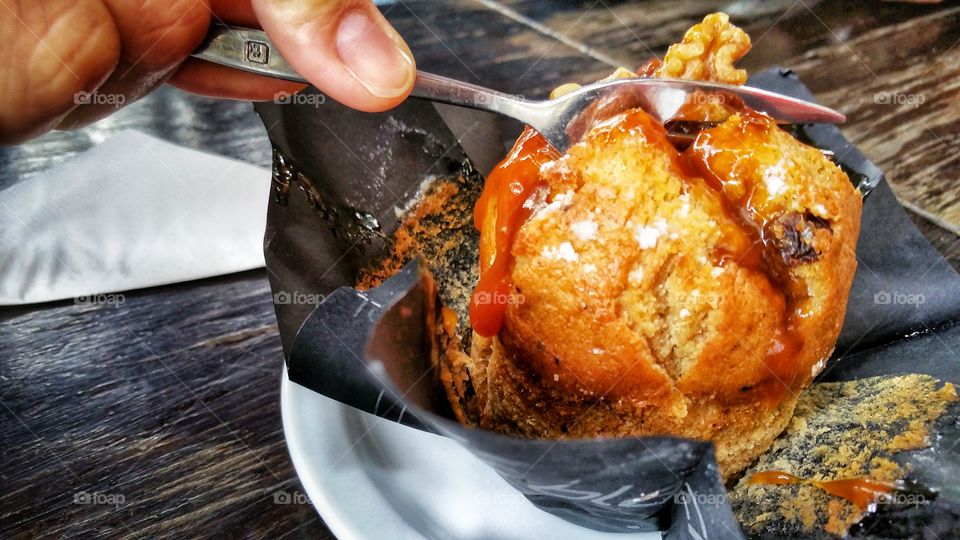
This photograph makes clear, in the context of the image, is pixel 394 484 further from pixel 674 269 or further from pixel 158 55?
pixel 158 55

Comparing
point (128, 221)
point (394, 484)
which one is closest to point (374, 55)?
point (394, 484)

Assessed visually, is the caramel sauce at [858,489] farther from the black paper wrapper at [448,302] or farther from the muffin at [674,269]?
the muffin at [674,269]

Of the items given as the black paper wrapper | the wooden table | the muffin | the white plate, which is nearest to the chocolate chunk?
the muffin

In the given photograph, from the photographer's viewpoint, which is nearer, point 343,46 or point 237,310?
point 343,46

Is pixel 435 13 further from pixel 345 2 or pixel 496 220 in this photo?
pixel 496 220

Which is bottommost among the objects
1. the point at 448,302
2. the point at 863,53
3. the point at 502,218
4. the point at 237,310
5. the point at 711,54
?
the point at 237,310

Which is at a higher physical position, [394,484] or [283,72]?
[283,72]

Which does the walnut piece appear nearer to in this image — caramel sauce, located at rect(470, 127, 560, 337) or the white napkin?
caramel sauce, located at rect(470, 127, 560, 337)
